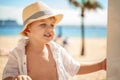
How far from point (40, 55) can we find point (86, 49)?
0.58 feet

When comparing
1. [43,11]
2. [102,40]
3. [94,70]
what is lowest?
[94,70]

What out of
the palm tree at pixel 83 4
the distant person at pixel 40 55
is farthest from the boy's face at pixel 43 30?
the palm tree at pixel 83 4

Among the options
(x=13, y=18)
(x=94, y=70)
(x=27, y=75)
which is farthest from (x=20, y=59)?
(x=94, y=70)

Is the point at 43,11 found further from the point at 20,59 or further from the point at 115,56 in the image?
the point at 115,56

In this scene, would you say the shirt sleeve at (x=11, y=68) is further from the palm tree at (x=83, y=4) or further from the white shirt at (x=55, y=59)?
the palm tree at (x=83, y=4)

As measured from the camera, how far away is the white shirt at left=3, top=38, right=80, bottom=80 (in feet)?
2.28

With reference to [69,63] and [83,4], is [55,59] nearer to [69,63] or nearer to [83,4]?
[69,63]

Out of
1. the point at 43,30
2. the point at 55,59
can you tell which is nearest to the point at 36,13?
the point at 43,30

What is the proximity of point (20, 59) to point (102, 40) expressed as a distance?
30 cm

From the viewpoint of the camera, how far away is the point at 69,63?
2.52 feet

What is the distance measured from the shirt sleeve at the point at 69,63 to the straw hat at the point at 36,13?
5.7 inches

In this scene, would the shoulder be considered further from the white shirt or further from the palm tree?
the palm tree

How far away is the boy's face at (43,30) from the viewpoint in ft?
2.30

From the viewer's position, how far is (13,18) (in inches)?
30.5
